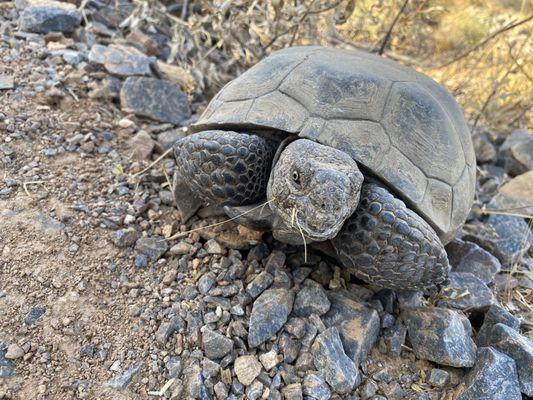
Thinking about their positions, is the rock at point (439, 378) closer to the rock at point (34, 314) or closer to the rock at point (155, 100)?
the rock at point (34, 314)

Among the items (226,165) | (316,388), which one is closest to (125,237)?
(226,165)

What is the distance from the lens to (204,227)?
2.41m

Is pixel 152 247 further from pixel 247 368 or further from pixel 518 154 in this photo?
pixel 518 154

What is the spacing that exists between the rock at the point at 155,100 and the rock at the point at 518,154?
275cm

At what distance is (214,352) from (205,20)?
2.79 meters

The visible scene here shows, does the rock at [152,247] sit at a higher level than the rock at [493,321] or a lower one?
lower

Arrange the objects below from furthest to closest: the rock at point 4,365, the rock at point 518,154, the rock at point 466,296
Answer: the rock at point 518,154, the rock at point 466,296, the rock at point 4,365

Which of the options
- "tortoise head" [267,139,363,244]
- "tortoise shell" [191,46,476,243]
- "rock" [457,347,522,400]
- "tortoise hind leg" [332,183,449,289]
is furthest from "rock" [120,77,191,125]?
"rock" [457,347,522,400]

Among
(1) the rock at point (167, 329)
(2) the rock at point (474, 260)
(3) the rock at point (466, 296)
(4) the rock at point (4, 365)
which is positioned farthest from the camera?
(2) the rock at point (474, 260)

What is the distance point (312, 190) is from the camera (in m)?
1.82

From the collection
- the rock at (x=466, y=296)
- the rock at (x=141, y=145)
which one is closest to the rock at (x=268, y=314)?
the rock at (x=466, y=296)

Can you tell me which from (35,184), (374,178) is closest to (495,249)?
(374,178)

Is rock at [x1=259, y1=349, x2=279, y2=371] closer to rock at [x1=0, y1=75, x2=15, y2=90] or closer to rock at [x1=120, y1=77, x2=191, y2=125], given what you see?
rock at [x1=120, y1=77, x2=191, y2=125]

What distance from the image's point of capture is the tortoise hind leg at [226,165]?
211cm
